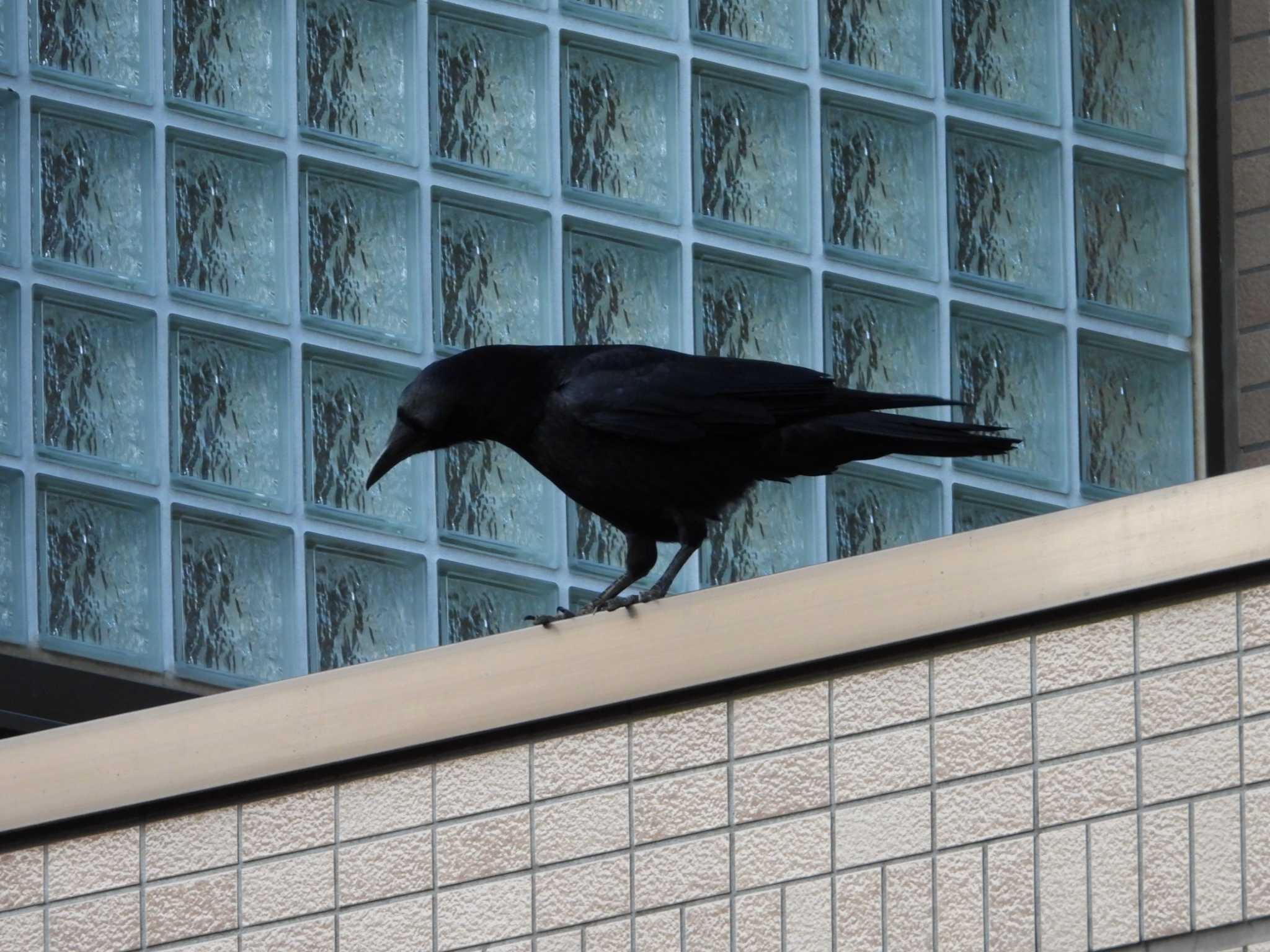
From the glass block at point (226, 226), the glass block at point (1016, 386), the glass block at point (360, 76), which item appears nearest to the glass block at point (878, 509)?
the glass block at point (1016, 386)

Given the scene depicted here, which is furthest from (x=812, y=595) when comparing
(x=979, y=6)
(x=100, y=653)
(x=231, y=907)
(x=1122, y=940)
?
(x=979, y=6)

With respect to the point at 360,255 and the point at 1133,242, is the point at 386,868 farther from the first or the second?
the point at 1133,242

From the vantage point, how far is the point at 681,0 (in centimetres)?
810

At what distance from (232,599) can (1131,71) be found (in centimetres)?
320

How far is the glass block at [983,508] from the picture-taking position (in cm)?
831

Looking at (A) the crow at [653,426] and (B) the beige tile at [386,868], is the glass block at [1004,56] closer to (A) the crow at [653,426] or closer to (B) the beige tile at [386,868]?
(A) the crow at [653,426]

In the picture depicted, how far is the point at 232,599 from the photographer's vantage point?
24.2 ft

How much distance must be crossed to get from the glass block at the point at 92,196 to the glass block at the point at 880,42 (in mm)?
2048

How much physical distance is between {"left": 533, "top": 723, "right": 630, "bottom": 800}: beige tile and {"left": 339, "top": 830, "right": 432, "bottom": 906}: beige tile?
0.20 meters

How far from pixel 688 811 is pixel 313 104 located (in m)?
3.93

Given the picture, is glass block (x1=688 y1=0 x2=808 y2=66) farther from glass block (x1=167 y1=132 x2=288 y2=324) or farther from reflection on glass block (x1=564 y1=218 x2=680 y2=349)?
glass block (x1=167 y1=132 x2=288 y2=324)


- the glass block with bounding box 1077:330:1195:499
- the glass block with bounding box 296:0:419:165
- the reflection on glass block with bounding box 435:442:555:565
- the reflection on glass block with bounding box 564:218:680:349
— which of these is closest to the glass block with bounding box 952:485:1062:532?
the glass block with bounding box 1077:330:1195:499

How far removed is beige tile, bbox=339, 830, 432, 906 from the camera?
425cm

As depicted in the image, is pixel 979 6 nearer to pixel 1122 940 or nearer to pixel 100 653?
pixel 100 653
